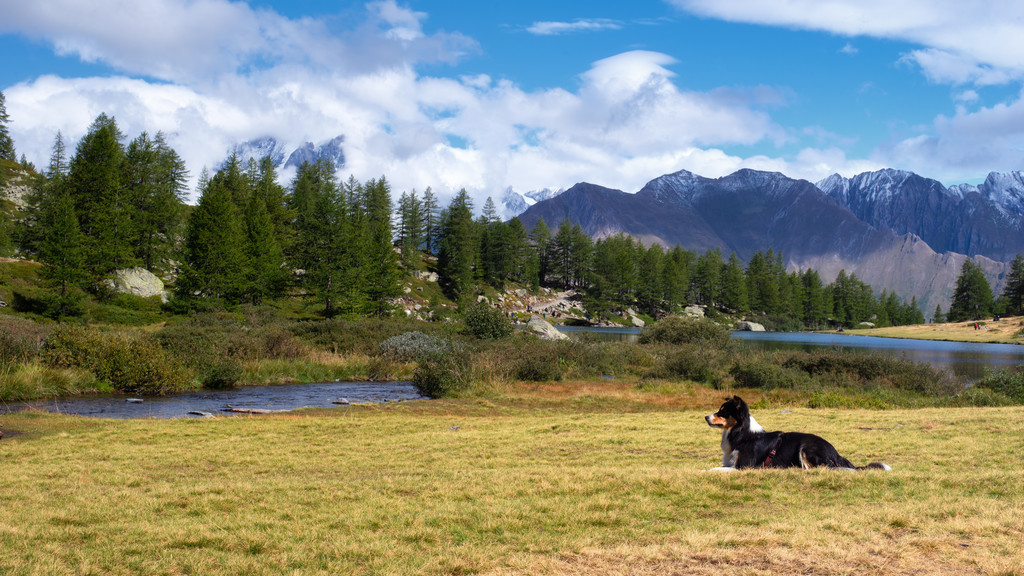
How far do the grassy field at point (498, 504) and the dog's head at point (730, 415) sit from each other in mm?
879

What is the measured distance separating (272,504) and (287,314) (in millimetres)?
49863

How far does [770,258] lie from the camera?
126688mm

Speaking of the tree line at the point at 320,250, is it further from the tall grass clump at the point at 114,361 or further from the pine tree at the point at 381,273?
the tall grass clump at the point at 114,361

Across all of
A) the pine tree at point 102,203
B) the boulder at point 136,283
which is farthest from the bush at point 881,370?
the pine tree at point 102,203

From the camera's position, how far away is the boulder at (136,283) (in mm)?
43906

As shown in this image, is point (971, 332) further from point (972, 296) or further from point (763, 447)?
point (763, 447)

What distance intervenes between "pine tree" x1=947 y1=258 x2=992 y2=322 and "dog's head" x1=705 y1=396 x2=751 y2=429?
420 feet

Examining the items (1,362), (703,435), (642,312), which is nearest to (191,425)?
(1,362)

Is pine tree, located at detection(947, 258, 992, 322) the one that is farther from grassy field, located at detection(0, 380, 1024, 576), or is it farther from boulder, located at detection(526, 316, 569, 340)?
grassy field, located at detection(0, 380, 1024, 576)

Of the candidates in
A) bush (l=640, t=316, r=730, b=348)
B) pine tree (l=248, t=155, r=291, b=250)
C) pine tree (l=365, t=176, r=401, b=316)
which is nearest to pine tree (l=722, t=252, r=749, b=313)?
pine tree (l=365, t=176, r=401, b=316)

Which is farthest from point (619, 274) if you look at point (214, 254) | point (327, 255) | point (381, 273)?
point (214, 254)

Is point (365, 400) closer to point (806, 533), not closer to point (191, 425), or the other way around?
point (191, 425)

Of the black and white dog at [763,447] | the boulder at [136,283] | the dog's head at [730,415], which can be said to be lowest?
the black and white dog at [763,447]

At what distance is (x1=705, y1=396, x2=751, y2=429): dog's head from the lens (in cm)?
816
